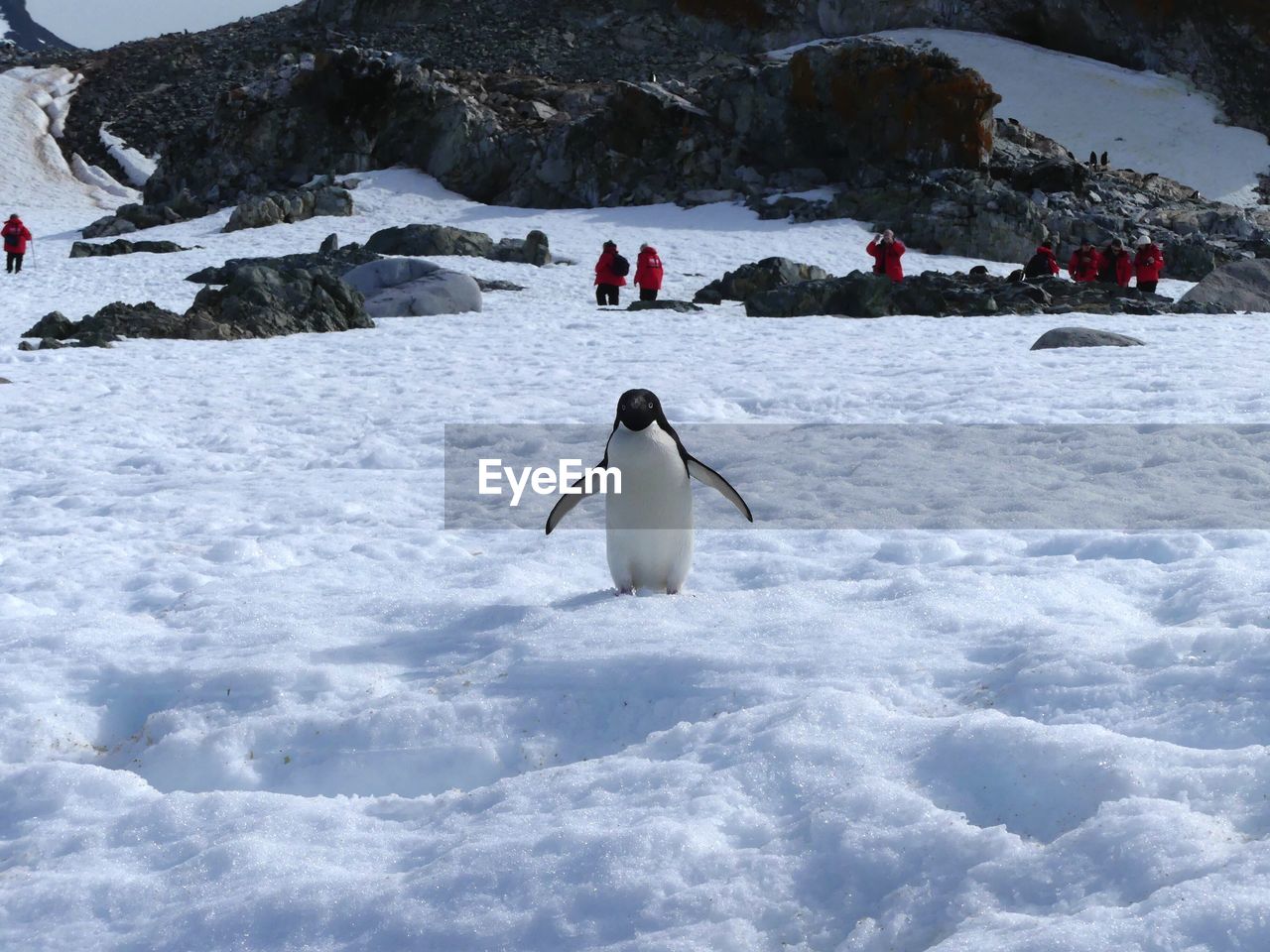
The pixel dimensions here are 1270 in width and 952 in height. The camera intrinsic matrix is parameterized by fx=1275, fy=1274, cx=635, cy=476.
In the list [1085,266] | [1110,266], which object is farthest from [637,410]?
[1110,266]

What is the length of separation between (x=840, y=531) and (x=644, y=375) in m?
6.29

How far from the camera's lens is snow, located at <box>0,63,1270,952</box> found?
3027 mm

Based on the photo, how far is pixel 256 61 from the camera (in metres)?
56.3

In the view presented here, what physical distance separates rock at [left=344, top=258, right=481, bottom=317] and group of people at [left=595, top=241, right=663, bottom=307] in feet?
6.83

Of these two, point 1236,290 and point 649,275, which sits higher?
point 1236,290

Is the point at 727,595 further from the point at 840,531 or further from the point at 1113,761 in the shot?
the point at 1113,761

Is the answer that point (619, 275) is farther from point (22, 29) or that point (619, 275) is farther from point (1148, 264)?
point (22, 29)

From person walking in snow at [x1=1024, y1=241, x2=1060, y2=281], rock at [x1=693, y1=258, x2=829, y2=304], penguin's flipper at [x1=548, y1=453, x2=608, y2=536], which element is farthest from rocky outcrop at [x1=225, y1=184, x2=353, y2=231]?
penguin's flipper at [x1=548, y1=453, x2=608, y2=536]

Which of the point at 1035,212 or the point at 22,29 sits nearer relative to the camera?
the point at 1035,212

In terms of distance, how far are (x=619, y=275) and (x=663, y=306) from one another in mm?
1254

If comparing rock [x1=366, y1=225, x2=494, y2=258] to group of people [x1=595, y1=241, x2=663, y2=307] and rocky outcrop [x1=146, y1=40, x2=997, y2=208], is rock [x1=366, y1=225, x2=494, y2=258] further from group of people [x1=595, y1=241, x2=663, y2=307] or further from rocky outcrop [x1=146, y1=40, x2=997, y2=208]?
rocky outcrop [x1=146, y1=40, x2=997, y2=208]

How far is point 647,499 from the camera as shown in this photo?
5.54 m

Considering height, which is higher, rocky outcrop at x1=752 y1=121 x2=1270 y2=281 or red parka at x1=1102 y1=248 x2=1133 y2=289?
rocky outcrop at x1=752 y1=121 x2=1270 y2=281

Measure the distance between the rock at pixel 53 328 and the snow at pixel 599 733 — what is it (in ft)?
24.9
